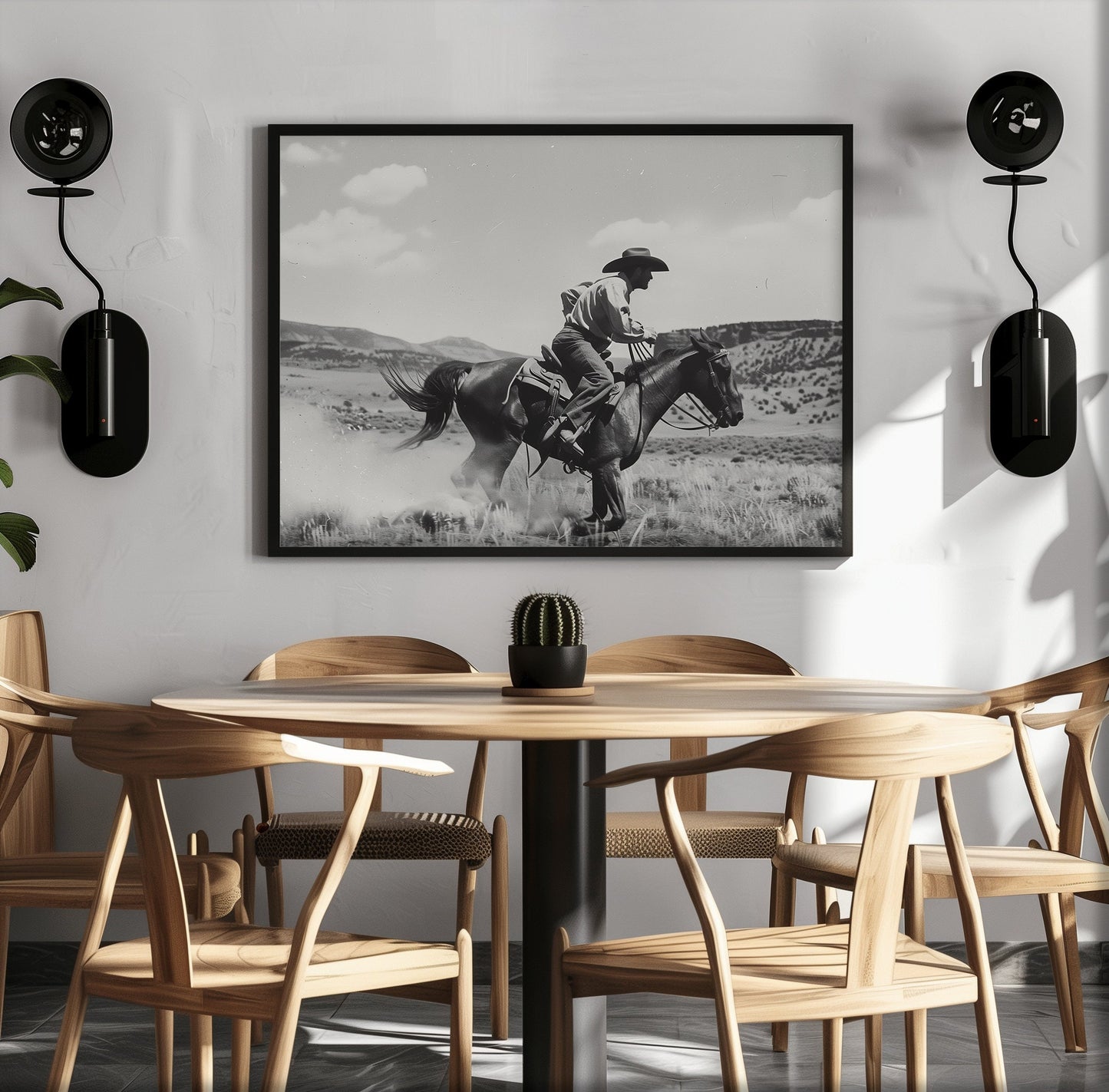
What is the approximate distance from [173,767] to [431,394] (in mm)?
2021

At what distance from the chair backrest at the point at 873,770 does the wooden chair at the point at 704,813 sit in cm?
79

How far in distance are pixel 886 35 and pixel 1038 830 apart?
2.32 meters

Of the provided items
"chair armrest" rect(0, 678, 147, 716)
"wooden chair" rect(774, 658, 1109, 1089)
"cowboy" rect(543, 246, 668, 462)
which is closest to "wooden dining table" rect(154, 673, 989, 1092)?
"chair armrest" rect(0, 678, 147, 716)

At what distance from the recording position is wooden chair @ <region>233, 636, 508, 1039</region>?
287 cm

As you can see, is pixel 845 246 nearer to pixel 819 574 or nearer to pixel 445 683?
pixel 819 574

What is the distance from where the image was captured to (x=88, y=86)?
3498mm

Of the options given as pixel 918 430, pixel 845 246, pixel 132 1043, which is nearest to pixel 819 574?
pixel 918 430

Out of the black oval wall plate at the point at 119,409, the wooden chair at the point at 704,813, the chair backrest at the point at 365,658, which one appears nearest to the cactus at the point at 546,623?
the wooden chair at the point at 704,813

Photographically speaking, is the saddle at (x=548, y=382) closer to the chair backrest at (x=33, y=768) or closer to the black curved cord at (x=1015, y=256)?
the black curved cord at (x=1015, y=256)

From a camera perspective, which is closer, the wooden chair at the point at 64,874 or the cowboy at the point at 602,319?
the wooden chair at the point at 64,874

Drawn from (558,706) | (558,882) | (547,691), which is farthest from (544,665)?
(558,882)

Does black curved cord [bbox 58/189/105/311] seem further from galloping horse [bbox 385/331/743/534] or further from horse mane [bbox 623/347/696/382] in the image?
horse mane [bbox 623/347/696/382]

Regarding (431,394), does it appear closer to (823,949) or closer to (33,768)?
(33,768)

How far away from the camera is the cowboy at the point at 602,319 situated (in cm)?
361
